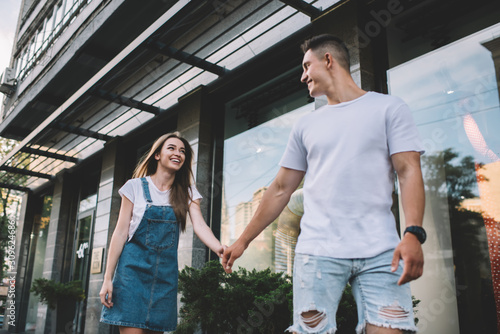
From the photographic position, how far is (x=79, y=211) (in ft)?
38.8

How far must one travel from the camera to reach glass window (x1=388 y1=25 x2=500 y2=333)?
3.95 meters

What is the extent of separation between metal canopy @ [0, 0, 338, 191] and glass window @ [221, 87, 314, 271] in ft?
2.67

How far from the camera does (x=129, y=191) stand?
9.79 ft

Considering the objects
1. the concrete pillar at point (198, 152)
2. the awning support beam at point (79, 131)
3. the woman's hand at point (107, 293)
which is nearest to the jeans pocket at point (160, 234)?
the woman's hand at point (107, 293)

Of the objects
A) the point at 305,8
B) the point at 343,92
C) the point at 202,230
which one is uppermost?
the point at 305,8

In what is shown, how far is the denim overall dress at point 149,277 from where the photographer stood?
2.73m

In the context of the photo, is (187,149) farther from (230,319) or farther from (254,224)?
(230,319)

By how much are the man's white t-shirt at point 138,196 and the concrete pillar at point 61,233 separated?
9771 mm

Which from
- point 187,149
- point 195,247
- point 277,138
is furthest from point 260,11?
point 195,247

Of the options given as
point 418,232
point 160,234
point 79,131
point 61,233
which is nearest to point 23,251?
point 61,233

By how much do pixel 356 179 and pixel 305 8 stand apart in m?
3.93

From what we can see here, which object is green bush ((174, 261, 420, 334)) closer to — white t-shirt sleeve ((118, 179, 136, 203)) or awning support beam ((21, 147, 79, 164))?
white t-shirt sleeve ((118, 179, 136, 203))

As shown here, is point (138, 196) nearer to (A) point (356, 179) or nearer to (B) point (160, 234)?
(B) point (160, 234)

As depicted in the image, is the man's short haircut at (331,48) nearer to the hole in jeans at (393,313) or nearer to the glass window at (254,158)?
the hole in jeans at (393,313)
